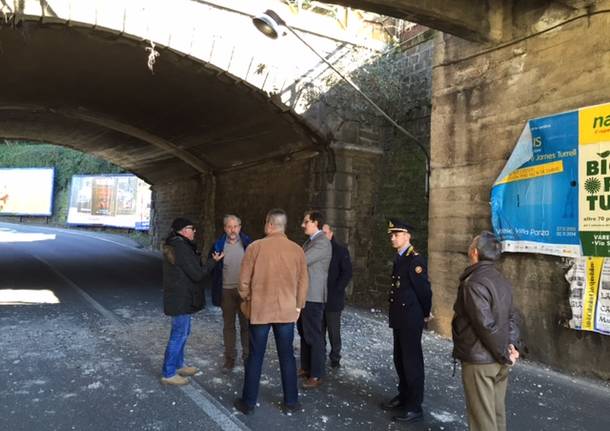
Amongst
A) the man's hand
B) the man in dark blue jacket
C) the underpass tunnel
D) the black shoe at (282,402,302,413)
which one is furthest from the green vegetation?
the man's hand

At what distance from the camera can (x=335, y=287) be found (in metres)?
5.00

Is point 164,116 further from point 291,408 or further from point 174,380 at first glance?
point 291,408

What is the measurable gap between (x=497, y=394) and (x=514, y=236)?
10.4 feet

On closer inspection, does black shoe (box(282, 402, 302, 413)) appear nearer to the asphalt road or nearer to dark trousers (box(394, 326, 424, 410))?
the asphalt road

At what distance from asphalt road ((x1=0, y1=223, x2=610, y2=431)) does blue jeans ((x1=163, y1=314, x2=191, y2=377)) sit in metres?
0.19

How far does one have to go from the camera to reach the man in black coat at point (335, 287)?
16.3ft

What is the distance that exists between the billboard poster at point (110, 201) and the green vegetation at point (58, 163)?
5.82 ft

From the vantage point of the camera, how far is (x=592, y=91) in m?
5.10

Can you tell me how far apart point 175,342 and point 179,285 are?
0.57 metres

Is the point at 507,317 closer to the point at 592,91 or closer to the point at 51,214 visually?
the point at 592,91

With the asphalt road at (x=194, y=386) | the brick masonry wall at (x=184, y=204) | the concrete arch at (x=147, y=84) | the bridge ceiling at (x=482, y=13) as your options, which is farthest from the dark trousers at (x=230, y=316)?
the brick masonry wall at (x=184, y=204)

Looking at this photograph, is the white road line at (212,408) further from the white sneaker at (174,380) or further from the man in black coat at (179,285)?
the man in black coat at (179,285)

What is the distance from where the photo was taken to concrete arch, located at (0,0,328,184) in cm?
721

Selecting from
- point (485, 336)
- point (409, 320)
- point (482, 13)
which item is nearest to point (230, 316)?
point (409, 320)
